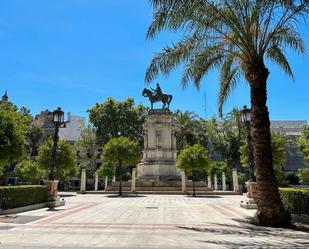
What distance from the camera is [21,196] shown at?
50.7ft

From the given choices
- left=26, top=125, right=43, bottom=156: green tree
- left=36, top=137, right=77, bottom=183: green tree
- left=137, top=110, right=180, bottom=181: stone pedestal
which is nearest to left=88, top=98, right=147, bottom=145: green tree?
left=26, top=125, right=43, bottom=156: green tree

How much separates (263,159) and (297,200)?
8.53 ft

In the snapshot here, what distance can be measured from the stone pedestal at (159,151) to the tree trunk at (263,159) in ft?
85.1

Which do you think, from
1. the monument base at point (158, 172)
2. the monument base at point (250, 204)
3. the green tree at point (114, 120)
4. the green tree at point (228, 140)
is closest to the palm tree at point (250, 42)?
the monument base at point (250, 204)

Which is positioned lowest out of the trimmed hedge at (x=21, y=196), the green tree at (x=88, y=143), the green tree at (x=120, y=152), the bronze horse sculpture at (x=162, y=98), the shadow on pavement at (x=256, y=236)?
the shadow on pavement at (x=256, y=236)

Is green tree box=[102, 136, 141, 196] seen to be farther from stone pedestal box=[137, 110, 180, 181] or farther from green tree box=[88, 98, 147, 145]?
green tree box=[88, 98, 147, 145]

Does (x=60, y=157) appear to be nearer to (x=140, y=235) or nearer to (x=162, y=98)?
(x=162, y=98)

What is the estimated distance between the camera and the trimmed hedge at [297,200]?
11531 mm

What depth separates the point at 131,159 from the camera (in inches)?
1297

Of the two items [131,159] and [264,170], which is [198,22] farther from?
[131,159]

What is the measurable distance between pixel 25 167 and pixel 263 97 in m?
34.0

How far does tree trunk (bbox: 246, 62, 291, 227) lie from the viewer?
10.9 meters

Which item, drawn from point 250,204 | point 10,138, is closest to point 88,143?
point 10,138

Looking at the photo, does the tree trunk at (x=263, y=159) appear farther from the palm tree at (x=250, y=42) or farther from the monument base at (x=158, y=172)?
the monument base at (x=158, y=172)
